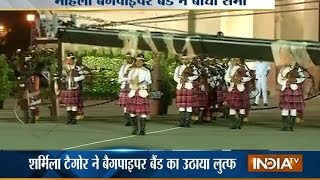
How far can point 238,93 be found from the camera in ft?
31.3

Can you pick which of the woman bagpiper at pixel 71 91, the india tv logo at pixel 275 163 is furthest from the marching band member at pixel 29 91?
the india tv logo at pixel 275 163

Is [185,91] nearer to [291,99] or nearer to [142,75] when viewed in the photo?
[142,75]

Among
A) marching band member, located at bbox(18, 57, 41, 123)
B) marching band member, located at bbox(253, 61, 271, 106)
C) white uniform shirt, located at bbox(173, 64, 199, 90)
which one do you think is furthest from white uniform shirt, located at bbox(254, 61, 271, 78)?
marching band member, located at bbox(18, 57, 41, 123)

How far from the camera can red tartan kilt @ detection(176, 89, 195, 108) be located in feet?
31.6

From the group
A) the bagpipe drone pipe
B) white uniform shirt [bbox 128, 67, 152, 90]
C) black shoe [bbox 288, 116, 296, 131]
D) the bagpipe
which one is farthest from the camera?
the bagpipe

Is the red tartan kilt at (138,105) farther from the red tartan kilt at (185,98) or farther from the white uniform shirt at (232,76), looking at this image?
the white uniform shirt at (232,76)

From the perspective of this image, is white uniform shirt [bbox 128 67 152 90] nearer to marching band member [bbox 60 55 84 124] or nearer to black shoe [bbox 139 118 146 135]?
black shoe [bbox 139 118 146 135]

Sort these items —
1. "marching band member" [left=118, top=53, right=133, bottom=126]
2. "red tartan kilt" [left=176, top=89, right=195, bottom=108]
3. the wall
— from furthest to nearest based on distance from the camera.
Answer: "red tartan kilt" [left=176, top=89, right=195, bottom=108]
"marching band member" [left=118, top=53, right=133, bottom=126]
the wall

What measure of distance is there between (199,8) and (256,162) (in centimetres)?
160

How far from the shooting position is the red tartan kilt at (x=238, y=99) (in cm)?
951

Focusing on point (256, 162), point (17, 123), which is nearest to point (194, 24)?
point (256, 162)

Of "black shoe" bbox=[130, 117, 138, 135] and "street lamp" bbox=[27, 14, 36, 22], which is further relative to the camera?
"black shoe" bbox=[130, 117, 138, 135]

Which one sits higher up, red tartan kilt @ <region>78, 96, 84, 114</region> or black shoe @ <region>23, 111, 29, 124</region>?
red tartan kilt @ <region>78, 96, 84, 114</region>

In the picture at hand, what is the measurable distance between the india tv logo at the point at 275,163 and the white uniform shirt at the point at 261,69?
274cm
